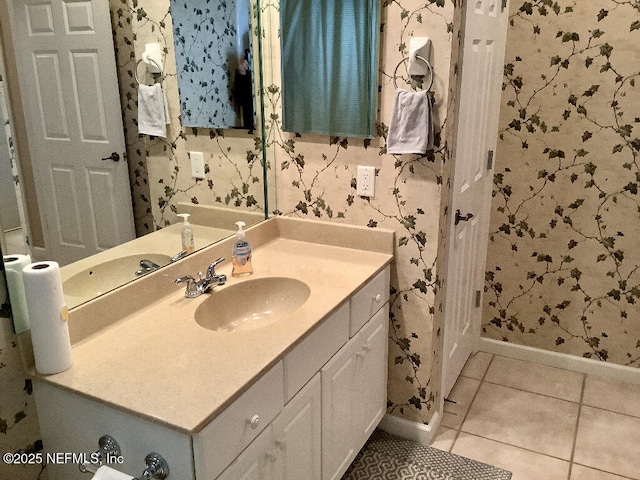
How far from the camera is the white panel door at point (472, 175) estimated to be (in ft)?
7.12

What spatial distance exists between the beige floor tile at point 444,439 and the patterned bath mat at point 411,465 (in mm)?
36

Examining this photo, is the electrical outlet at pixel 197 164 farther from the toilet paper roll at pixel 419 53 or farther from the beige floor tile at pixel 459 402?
the beige floor tile at pixel 459 402

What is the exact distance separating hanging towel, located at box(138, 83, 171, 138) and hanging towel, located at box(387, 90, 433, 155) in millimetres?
800

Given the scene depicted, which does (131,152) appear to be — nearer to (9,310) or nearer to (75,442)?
(9,310)

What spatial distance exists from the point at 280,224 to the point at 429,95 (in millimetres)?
847

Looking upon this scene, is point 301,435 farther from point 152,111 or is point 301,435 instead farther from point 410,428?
point 152,111

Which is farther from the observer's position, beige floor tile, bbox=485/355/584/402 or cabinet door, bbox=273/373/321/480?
beige floor tile, bbox=485/355/584/402

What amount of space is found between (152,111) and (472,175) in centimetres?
145

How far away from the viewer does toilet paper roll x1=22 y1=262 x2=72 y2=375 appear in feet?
4.18

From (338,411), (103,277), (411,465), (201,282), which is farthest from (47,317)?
(411,465)

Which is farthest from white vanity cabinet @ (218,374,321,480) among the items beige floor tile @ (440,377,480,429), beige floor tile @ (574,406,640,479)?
beige floor tile @ (574,406,640,479)

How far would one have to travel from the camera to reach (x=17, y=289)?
4.42 ft

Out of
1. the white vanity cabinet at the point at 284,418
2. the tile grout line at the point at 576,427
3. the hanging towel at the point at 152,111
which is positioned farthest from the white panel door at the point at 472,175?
the hanging towel at the point at 152,111

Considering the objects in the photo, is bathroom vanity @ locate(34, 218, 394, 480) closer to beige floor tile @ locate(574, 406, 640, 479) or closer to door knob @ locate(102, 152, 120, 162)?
door knob @ locate(102, 152, 120, 162)
